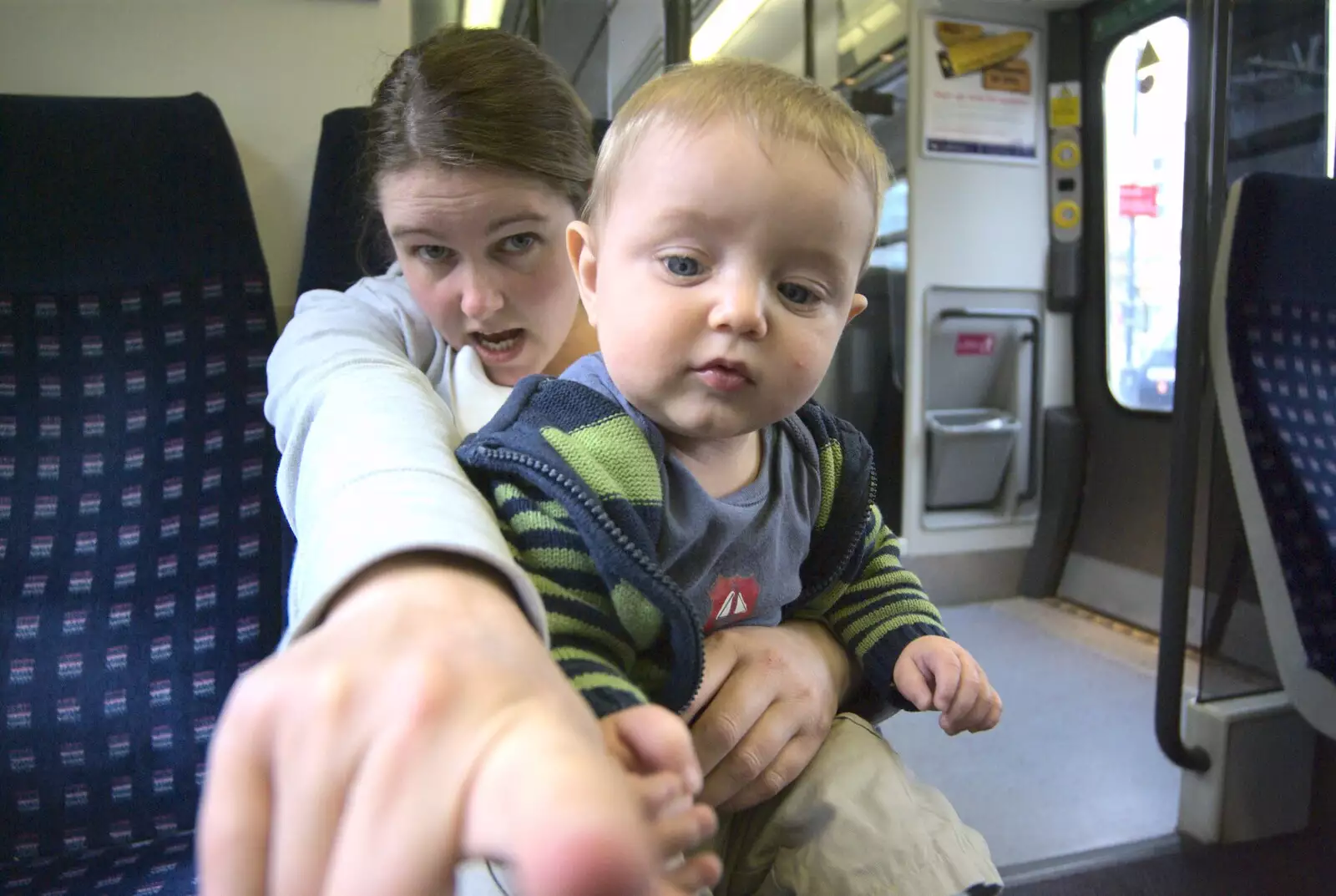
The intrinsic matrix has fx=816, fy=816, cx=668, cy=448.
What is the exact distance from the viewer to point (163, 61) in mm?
1283

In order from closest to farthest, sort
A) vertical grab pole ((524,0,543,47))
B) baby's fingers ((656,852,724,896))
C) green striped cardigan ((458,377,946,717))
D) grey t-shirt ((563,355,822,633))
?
1. baby's fingers ((656,852,724,896))
2. green striped cardigan ((458,377,946,717))
3. grey t-shirt ((563,355,822,633))
4. vertical grab pole ((524,0,543,47))

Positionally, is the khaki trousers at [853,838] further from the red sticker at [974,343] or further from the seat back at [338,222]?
the red sticker at [974,343]

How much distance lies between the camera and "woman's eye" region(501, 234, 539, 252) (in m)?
0.86

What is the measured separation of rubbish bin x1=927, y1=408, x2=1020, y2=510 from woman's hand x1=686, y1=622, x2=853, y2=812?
267 cm

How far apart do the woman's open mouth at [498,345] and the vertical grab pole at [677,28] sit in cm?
53

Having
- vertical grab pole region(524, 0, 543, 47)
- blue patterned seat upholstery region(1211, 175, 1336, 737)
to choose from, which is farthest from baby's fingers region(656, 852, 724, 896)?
blue patterned seat upholstery region(1211, 175, 1336, 737)

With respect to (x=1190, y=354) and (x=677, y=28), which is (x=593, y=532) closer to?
(x=677, y=28)

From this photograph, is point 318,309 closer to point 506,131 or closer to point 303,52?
point 506,131

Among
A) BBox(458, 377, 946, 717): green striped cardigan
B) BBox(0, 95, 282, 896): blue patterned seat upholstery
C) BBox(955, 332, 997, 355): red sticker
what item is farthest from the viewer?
BBox(955, 332, 997, 355): red sticker

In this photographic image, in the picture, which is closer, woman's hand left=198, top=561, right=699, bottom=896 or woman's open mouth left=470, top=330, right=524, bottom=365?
woman's hand left=198, top=561, right=699, bottom=896

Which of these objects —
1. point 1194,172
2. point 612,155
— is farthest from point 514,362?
point 1194,172

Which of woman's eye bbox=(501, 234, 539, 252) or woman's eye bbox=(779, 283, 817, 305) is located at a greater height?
woman's eye bbox=(501, 234, 539, 252)

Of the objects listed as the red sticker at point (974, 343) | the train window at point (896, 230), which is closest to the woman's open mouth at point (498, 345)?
the train window at point (896, 230)

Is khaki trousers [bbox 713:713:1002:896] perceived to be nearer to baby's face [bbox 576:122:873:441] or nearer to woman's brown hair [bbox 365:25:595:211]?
baby's face [bbox 576:122:873:441]
